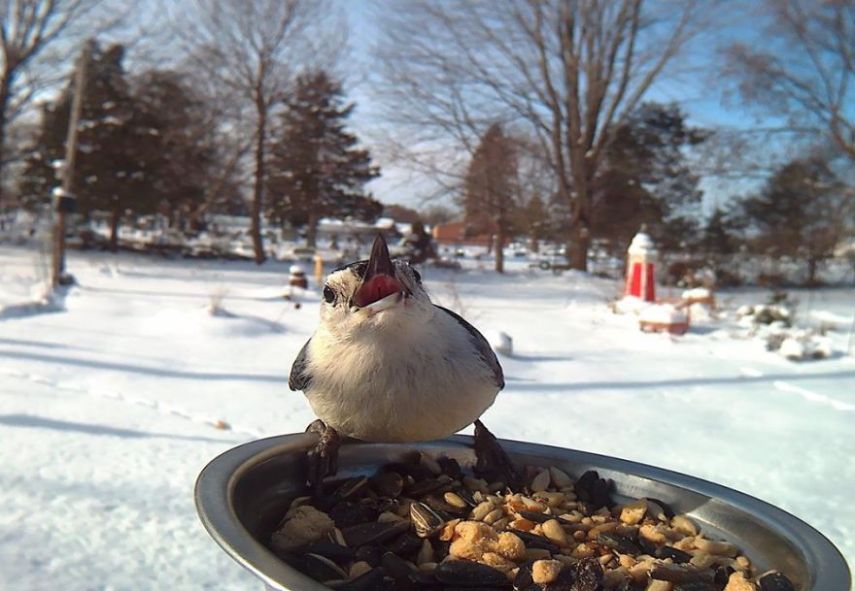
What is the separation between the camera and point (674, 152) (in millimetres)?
19203

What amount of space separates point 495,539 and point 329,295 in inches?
19.7

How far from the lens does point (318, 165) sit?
68.4 ft

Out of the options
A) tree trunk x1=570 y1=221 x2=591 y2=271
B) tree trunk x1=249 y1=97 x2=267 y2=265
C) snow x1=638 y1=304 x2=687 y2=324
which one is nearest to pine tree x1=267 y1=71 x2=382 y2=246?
tree trunk x1=249 y1=97 x2=267 y2=265

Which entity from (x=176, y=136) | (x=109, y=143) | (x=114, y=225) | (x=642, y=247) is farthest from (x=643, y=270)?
(x=176, y=136)

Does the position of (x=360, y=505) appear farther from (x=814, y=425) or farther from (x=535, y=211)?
(x=535, y=211)

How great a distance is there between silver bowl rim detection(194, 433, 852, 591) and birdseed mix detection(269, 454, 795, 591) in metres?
0.05

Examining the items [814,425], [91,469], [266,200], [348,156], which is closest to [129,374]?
[91,469]

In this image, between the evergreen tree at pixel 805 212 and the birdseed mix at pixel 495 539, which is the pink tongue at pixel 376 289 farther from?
the evergreen tree at pixel 805 212

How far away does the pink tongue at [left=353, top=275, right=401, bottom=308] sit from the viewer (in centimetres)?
A: 107

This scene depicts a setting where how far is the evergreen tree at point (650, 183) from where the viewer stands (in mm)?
18797

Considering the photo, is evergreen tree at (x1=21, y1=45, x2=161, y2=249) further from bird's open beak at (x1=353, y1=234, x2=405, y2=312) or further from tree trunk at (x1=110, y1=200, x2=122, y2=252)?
bird's open beak at (x1=353, y1=234, x2=405, y2=312)

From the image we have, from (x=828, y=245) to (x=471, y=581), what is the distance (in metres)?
17.5

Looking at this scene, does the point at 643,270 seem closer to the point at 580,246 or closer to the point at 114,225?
the point at 580,246

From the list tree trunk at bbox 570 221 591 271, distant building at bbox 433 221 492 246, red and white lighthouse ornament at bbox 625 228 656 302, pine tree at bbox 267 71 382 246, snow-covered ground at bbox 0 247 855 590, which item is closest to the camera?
snow-covered ground at bbox 0 247 855 590
